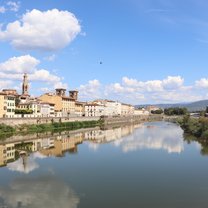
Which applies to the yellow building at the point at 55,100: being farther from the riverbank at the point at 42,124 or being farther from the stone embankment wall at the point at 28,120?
the stone embankment wall at the point at 28,120

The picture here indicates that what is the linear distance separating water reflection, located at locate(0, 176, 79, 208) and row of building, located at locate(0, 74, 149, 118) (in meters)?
32.3

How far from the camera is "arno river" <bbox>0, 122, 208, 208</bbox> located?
14.2 m

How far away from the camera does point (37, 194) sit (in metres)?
15.1

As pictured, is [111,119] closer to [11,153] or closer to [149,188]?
[11,153]

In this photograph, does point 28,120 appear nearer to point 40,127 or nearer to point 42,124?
point 40,127

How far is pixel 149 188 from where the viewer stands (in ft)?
53.3

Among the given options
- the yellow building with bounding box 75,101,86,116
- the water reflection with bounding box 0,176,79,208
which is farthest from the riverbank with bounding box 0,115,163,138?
the water reflection with bounding box 0,176,79,208

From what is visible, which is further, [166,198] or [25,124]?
[25,124]

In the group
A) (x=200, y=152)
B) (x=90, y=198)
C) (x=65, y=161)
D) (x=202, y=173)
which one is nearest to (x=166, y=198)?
(x=90, y=198)

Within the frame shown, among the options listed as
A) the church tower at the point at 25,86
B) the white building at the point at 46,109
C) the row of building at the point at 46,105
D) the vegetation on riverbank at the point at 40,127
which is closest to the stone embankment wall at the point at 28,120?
the vegetation on riverbank at the point at 40,127

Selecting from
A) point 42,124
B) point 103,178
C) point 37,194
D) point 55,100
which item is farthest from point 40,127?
point 37,194

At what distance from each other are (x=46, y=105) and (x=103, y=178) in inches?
1880

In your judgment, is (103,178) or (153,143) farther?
(153,143)

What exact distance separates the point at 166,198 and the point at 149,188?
1674mm
